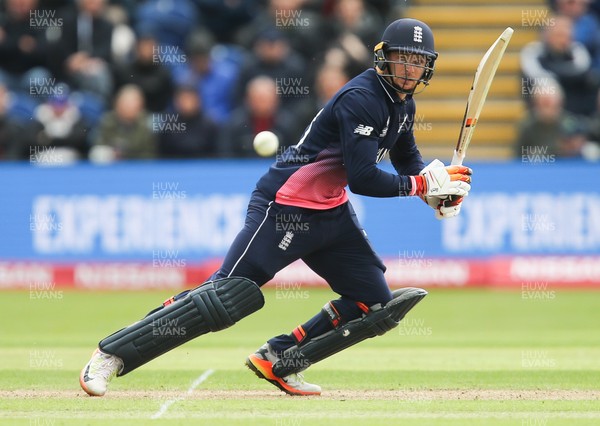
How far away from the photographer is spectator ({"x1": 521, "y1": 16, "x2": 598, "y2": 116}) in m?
15.6

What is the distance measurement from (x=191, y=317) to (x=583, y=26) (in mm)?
11230

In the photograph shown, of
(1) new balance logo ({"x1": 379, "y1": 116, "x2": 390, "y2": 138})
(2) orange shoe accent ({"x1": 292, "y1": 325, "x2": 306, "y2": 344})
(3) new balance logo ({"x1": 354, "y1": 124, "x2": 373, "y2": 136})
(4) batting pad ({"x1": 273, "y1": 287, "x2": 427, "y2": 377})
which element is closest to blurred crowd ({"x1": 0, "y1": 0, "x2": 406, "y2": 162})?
(2) orange shoe accent ({"x1": 292, "y1": 325, "x2": 306, "y2": 344})

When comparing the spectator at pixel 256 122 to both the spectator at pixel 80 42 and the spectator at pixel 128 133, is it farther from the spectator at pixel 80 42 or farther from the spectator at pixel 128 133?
the spectator at pixel 80 42

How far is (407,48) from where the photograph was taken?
709cm

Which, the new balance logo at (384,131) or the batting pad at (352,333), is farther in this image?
the batting pad at (352,333)

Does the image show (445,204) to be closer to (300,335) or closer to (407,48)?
(407,48)

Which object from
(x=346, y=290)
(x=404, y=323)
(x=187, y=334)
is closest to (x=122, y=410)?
(x=187, y=334)

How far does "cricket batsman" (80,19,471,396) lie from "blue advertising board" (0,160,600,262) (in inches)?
259

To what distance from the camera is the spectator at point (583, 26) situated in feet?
54.0

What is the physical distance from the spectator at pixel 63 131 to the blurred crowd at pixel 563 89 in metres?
5.53

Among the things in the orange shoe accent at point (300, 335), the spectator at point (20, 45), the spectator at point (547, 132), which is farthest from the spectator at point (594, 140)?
the orange shoe accent at point (300, 335)

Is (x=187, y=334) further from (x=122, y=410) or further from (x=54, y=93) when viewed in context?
(x=54, y=93)

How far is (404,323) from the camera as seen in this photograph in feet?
38.7

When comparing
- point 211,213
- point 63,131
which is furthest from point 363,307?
point 63,131
